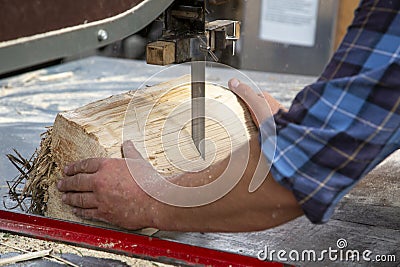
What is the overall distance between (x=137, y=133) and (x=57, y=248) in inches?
19.6

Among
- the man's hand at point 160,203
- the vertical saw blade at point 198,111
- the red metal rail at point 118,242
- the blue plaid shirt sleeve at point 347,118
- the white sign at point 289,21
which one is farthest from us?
the white sign at point 289,21

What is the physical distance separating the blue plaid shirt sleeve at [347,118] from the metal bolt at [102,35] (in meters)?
0.47

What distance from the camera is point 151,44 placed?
2.12 m

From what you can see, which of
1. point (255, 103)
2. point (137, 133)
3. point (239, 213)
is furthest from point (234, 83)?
point (239, 213)

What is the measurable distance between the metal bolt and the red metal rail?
67cm

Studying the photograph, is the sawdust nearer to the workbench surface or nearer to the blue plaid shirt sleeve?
the workbench surface

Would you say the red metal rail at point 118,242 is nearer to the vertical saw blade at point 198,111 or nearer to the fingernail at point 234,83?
the vertical saw blade at point 198,111

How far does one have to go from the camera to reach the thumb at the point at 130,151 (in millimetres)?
2088

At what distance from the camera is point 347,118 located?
4.78ft

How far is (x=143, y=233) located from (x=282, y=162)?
27.4 inches

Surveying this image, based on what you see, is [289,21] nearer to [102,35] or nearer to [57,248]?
[57,248]

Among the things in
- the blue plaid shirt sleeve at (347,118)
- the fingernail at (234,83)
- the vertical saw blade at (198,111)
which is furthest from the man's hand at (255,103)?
the blue plaid shirt sleeve at (347,118)

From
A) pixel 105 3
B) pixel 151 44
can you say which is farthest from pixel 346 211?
pixel 105 3

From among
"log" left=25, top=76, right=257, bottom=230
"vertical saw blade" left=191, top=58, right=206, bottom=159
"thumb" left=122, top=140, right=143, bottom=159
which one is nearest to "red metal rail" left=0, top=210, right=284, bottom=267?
"log" left=25, top=76, right=257, bottom=230
